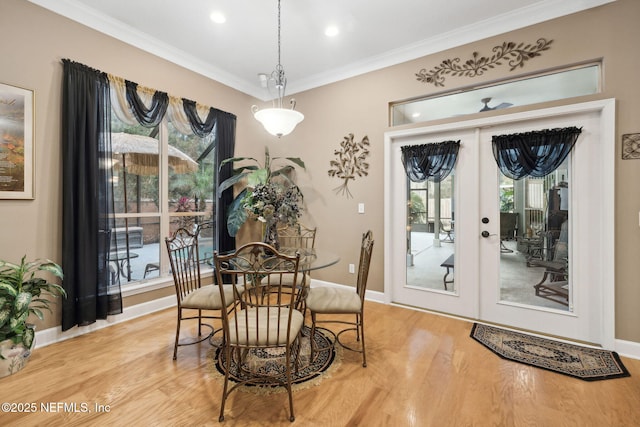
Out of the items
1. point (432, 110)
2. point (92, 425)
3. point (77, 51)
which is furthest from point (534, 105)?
point (77, 51)

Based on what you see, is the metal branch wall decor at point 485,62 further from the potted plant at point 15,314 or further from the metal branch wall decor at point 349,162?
the potted plant at point 15,314

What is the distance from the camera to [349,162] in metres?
3.91

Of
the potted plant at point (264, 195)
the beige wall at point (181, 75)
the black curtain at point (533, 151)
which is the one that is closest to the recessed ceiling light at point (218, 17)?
the beige wall at point (181, 75)

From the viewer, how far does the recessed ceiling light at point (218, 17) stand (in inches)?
110

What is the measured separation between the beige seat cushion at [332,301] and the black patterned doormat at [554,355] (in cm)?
131

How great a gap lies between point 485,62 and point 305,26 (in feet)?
6.19

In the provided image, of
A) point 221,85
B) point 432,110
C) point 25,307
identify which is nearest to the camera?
point 25,307

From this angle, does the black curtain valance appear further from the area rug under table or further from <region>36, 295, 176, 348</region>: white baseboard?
the area rug under table

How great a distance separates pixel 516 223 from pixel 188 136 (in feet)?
12.9

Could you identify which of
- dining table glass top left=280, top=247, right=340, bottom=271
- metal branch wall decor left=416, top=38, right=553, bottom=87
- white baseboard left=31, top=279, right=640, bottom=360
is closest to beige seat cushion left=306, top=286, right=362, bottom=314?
dining table glass top left=280, top=247, right=340, bottom=271

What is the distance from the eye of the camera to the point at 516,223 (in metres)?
2.95

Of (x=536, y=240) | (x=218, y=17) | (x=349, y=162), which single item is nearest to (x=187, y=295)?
(x=349, y=162)

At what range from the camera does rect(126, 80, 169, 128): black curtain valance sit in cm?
307

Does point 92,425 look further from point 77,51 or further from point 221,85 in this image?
point 221,85
